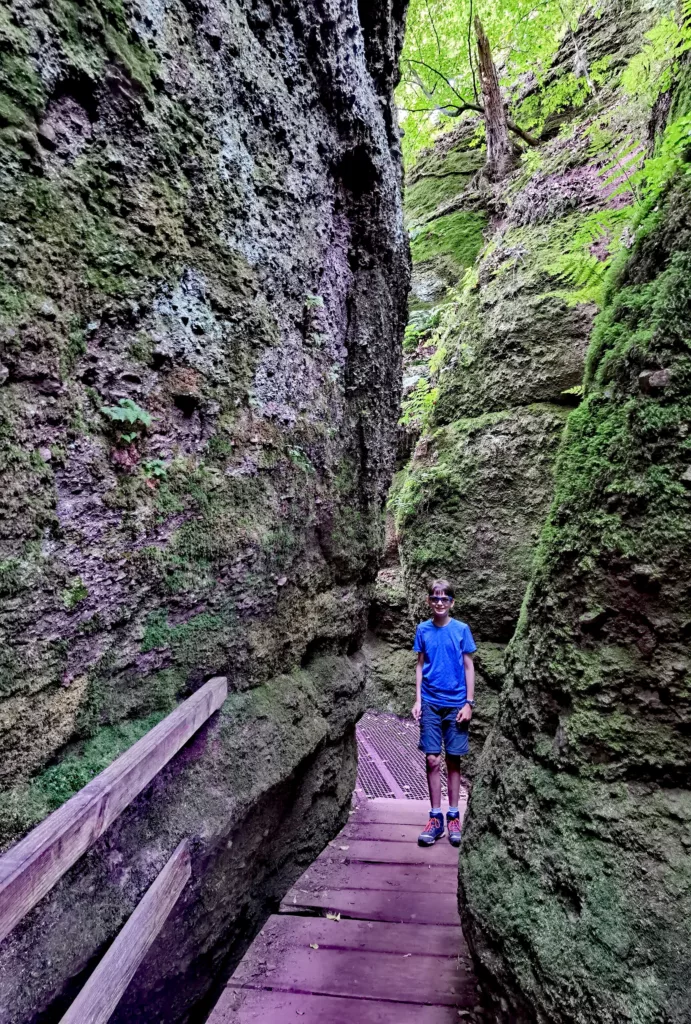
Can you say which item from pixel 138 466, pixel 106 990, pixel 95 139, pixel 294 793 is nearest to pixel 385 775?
pixel 294 793

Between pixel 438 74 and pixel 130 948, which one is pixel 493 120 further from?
pixel 130 948

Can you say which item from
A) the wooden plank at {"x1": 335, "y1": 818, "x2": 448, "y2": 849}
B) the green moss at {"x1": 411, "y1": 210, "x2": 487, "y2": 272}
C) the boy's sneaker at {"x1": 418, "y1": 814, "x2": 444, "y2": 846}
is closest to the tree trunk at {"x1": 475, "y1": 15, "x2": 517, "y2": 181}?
the green moss at {"x1": 411, "y1": 210, "x2": 487, "y2": 272}

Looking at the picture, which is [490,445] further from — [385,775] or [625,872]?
[625,872]

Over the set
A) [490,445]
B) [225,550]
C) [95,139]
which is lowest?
[225,550]

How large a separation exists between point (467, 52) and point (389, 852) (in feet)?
47.4

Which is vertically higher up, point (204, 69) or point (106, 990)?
point (204, 69)

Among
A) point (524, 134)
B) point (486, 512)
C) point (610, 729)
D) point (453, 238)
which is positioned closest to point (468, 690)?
point (610, 729)

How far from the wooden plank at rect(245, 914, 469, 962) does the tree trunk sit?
12.5 meters

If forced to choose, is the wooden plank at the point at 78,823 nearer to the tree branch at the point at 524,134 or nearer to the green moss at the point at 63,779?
the green moss at the point at 63,779

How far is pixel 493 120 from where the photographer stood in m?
10.6

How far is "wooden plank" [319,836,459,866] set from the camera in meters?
4.16

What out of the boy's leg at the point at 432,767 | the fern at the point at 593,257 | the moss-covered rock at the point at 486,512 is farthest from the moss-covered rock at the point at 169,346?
the moss-covered rock at the point at 486,512

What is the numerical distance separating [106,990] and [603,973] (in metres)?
1.80

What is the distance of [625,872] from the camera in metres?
2.05
